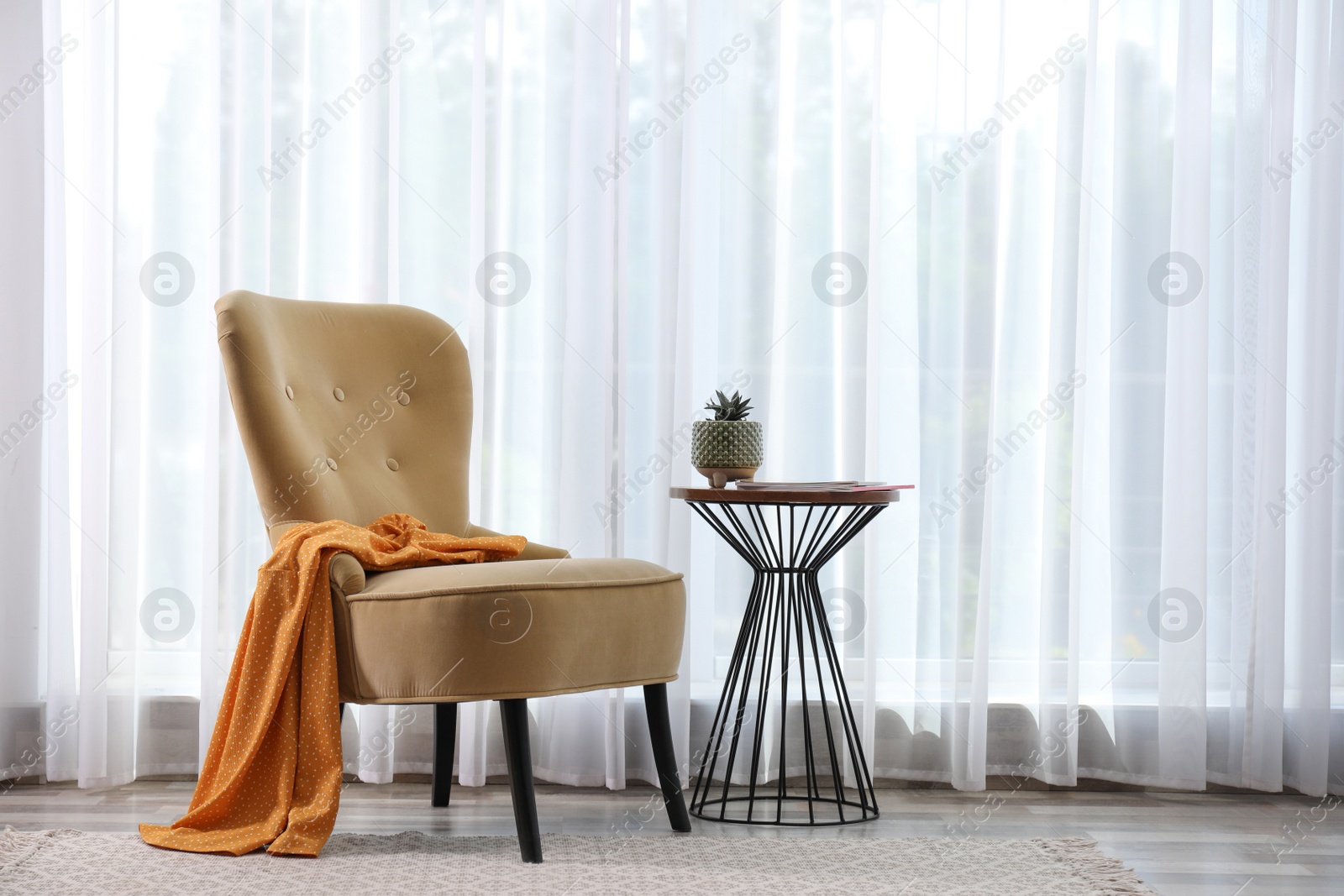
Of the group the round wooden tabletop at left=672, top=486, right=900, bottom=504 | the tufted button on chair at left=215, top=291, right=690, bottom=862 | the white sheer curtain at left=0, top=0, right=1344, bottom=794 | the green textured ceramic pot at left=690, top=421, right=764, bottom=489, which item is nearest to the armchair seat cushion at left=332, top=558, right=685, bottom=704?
the tufted button on chair at left=215, top=291, right=690, bottom=862

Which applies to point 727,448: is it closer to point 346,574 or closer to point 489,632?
point 489,632

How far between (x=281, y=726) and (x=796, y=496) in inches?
37.1

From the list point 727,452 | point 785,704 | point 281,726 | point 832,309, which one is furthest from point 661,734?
point 832,309

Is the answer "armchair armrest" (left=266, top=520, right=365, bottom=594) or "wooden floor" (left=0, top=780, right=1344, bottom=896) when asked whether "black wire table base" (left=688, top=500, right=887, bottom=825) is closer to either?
"wooden floor" (left=0, top=780, right=1344, bottom=896)

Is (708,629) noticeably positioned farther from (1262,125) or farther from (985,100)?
(1262,125)

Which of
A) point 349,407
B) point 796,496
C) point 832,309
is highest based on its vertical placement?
point 832,309

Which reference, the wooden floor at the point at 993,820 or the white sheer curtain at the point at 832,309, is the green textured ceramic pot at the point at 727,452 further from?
the wooden floor at the point at 993,820

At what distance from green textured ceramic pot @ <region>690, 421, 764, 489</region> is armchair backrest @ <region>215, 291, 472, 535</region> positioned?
512 mm

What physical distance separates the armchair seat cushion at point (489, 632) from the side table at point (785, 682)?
30 cm

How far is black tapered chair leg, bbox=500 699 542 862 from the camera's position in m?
1.74

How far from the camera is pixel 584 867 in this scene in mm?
1760

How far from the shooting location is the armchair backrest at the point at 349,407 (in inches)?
75.5

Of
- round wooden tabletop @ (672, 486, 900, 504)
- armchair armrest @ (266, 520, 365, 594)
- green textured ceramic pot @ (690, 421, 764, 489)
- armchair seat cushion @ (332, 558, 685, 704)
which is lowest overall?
armchair seat cushion @ (332, 558, 685, 704)

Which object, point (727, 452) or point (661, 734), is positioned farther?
point (727, 452)
